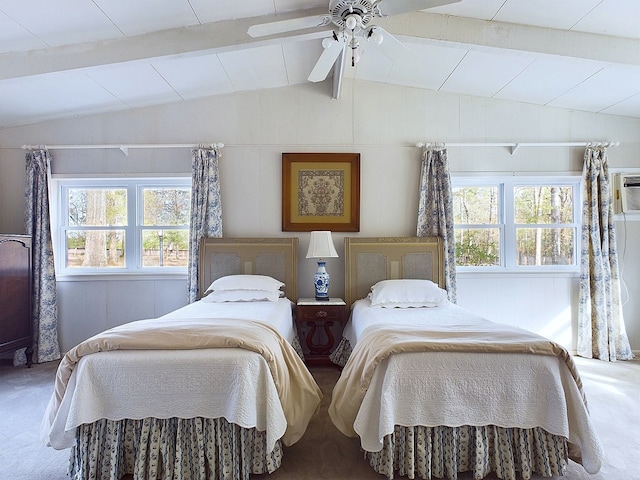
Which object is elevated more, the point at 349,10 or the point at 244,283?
the point at 349,10

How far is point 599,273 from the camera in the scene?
4004mm

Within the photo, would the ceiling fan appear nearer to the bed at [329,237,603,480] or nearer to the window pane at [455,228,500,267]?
the bed at [329,237,603,480]

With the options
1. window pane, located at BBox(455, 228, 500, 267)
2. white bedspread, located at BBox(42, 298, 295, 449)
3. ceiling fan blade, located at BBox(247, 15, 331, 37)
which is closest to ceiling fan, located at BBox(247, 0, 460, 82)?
ceiling fan blade, located at BBox(247, 15, 331, 37)

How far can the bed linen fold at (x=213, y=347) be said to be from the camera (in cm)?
195

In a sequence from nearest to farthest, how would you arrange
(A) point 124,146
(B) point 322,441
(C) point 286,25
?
(C) point 286,25 → (B) point 322,441 → (A) point 124,146

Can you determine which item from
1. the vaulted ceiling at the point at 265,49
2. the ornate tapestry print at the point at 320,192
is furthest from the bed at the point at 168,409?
the ornate tapestry print at the point at 320,192

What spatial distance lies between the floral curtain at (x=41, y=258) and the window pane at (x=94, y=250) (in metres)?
0.28

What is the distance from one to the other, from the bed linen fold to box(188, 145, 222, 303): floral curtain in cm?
174

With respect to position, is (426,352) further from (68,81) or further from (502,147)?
(68,81)

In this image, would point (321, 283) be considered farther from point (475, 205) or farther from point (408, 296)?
point (475, 205)

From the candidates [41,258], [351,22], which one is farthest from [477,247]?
[41,258]

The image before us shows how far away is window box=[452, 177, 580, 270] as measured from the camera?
14.3 feet

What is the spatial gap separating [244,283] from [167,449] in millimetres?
1906

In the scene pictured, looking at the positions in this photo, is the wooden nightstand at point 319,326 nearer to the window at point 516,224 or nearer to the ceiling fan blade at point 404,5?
the window at point 516,224
